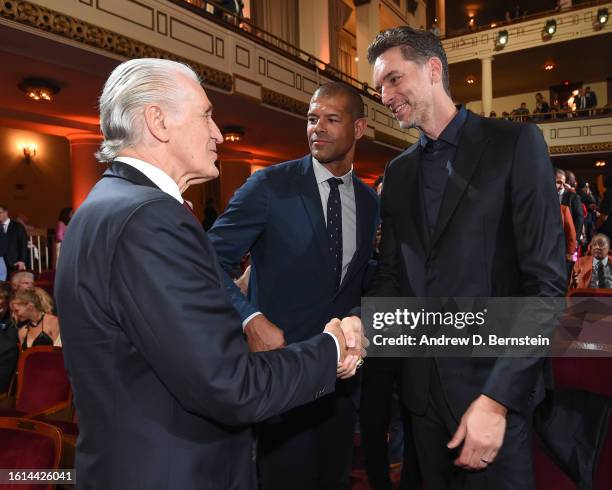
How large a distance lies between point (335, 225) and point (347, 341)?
2.54 feet

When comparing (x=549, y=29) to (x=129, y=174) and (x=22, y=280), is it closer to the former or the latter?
(x=22, y=280)

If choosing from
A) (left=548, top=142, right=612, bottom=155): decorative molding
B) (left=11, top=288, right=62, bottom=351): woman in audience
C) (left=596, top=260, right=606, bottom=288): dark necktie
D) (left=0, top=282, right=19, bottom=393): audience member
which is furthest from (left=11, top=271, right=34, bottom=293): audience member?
(left=548, top=142, right=612, bottom=155): decorative molding

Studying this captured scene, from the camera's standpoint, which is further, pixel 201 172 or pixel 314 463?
pixel 314 463

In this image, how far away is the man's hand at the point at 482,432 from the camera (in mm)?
1111

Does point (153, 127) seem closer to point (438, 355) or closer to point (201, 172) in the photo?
point (201, 172)

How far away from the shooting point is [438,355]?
1322 millimetres

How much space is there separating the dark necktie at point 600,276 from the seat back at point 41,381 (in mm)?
5018

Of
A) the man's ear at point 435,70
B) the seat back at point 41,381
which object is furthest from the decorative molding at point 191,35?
the man's ear at point 435,70

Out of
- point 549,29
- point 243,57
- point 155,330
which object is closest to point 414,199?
point 155,330

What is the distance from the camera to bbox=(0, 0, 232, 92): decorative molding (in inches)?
187

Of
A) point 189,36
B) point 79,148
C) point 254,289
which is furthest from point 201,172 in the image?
point 79,148

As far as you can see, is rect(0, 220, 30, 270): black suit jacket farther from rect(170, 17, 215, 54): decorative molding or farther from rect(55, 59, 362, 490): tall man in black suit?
rect(55, 59, 362, 490): tall man in black suit

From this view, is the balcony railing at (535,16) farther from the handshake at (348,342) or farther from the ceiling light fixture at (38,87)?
the handshake at (348,342)

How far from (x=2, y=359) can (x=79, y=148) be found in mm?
6517
